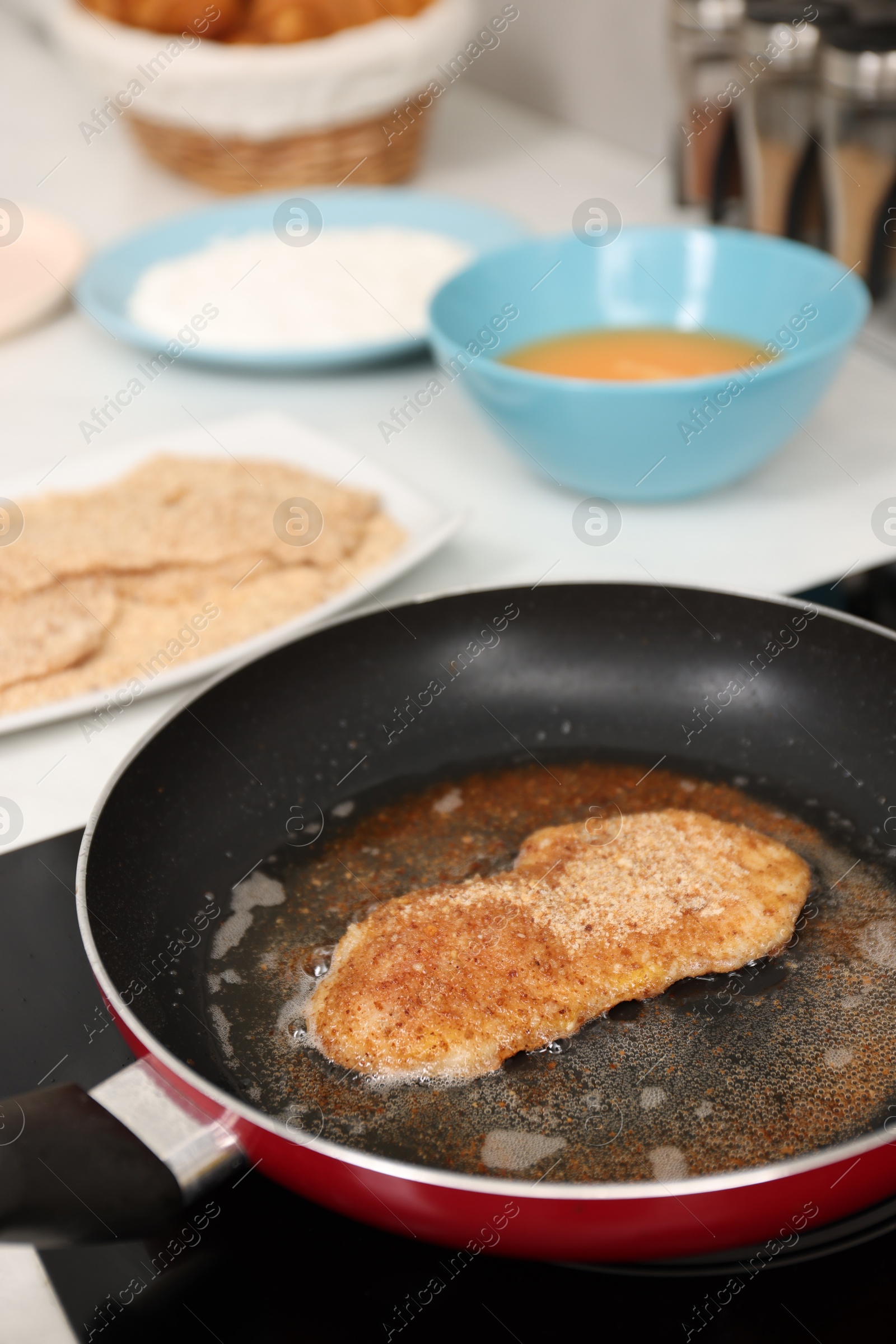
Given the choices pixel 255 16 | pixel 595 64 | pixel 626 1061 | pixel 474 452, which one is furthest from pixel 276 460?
pixel 595 64

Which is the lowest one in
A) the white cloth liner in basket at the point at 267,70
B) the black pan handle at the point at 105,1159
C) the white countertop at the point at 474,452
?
the white countertop at the point at 474,452

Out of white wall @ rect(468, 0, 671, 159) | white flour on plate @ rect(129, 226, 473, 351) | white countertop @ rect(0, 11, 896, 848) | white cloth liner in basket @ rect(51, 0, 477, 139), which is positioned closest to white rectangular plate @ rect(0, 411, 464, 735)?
white countertop @ rect(0, 11, 896, 848)

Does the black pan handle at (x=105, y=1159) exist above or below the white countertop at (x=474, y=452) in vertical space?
above

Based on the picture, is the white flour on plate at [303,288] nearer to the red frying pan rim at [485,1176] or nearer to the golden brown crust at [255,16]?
the golden brown crust at [255,16]

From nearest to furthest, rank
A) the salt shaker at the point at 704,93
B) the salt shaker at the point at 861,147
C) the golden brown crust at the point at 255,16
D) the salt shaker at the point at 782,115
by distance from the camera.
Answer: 1. the salt shaker at the point at 861,147
2. the salt shaker at the point at 782,115
3. the salt shaker at the point at 704,93
4. the golden brown crust at the point at 255,16

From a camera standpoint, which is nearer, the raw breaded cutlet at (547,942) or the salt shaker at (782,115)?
the raw breaded cutlet at (547,942)

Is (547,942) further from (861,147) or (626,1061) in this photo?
(861,147)

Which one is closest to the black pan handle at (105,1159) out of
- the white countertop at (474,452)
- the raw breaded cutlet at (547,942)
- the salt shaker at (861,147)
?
the raw breaded cutlet at (547,942)

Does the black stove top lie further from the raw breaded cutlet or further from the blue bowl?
the blue bowl
